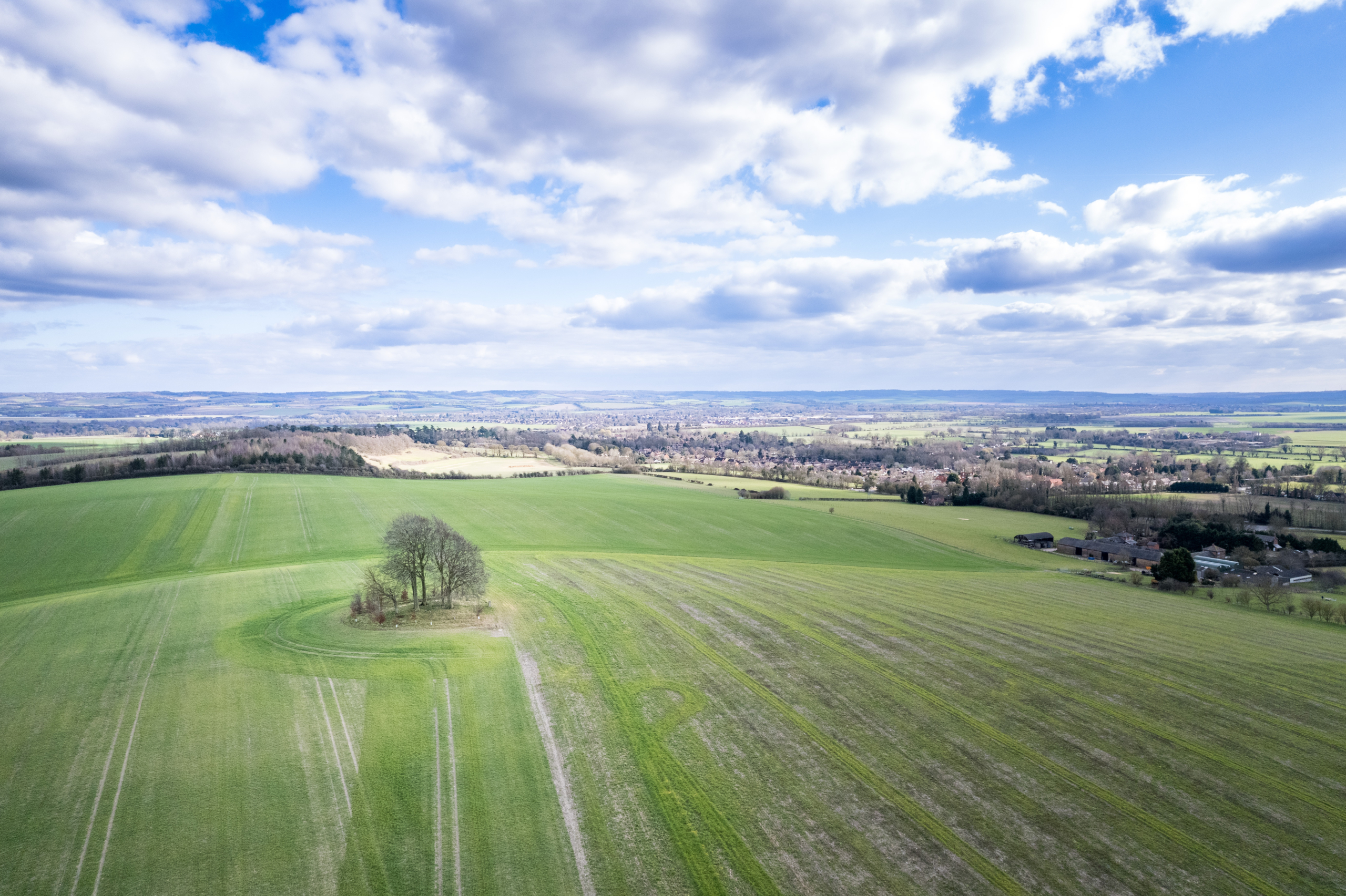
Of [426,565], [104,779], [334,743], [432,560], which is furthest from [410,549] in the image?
[104,779]

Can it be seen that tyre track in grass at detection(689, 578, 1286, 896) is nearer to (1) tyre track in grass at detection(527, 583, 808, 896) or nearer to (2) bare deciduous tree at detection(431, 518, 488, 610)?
(1) tyre track in grass at detection(527, 583, 808, 896)

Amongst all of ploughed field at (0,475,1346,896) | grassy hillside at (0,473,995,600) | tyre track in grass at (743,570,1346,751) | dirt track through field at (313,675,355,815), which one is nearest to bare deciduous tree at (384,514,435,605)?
ploughed field at (0,475,1346,896)

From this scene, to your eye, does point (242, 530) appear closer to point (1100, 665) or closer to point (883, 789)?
point (883, 789)

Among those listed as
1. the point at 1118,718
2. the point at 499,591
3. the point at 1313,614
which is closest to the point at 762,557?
the point at 499,591

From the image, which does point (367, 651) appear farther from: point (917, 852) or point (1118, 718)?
point (1118, 718)

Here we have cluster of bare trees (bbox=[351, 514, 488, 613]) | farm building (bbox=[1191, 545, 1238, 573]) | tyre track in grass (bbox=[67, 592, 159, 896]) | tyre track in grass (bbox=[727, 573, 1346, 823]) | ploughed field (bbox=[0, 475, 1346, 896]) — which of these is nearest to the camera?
tyre track in grass (bbox=[67, 592, 159, 896])

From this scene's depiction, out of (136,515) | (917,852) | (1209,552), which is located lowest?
(1209,552)
